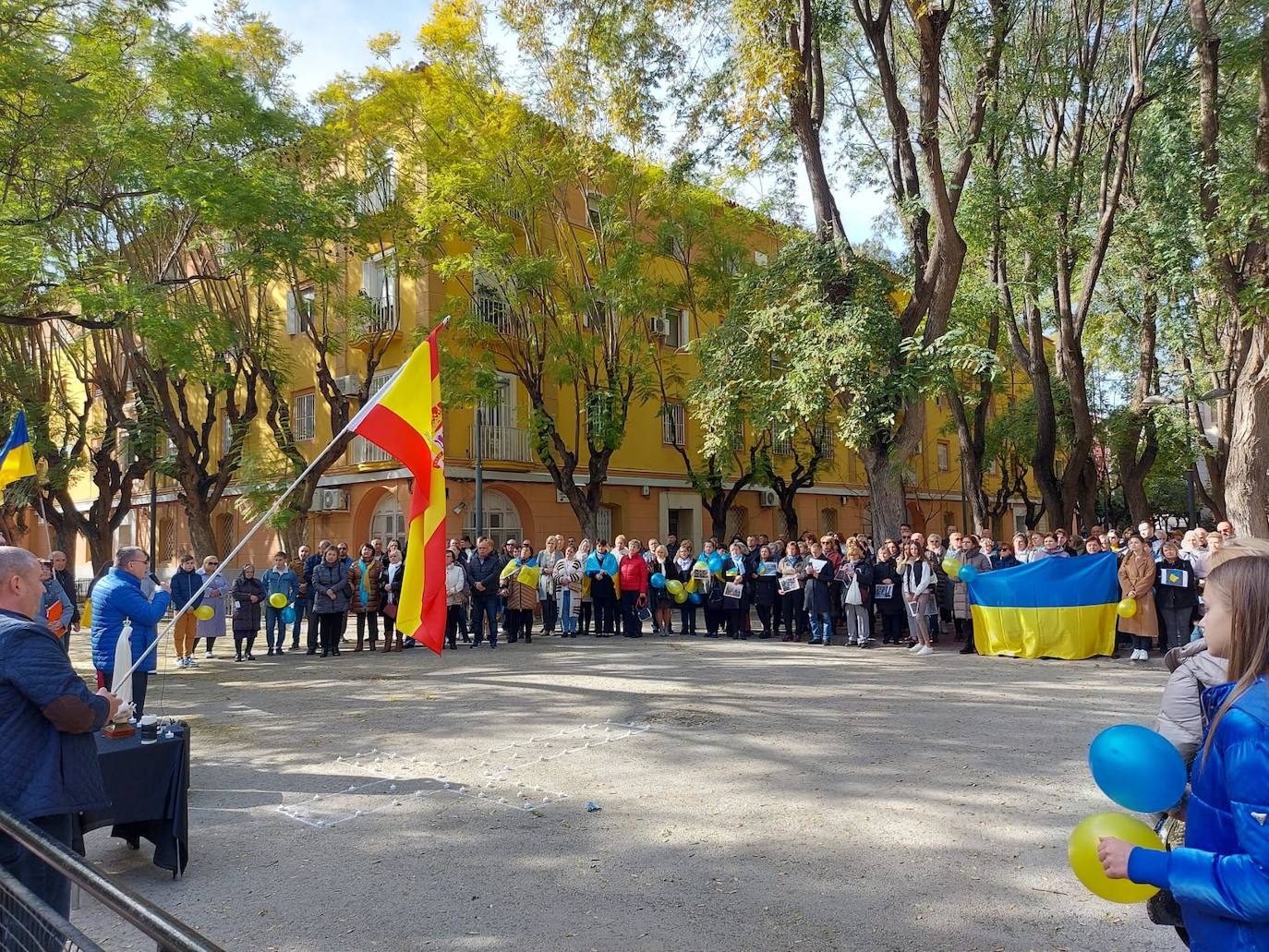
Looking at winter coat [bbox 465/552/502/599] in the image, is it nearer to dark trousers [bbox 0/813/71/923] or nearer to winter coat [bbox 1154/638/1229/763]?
dark trousers [bbox 0/813/71/923]

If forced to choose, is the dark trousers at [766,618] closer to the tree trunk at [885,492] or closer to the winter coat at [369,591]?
the tree trunk at [885,492]

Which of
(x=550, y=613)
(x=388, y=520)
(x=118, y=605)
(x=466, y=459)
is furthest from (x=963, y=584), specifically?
(x=388, y=520)

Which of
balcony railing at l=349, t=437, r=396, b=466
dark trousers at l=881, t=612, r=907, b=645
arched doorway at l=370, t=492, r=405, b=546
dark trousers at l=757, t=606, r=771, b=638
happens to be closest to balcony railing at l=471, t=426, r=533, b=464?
balcony railing at l=349, t=437, r=396, b=466

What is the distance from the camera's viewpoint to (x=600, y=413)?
23.5m

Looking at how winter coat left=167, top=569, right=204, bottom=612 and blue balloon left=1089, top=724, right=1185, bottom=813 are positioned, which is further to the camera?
winter coat left=167, top=569, right=204, bottom=612

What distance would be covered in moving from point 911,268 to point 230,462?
685 inches

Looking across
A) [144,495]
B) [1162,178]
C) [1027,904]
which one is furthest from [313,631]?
[144,495]

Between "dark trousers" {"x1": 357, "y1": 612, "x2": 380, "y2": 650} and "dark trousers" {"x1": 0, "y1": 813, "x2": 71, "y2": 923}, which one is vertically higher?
"dark trousers" {"x1": 0, "y1": 813, "x2": 71, "y2": 923}

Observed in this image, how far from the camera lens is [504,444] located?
91.3ft

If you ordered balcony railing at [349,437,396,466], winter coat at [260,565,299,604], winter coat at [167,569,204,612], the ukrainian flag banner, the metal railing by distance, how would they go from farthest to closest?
1. balcony railing at [349,437,396,466]
2. winter coat at [260,565,299,604]
3. winter coat at [167,569,204,612]
4. the ukrainian flag banner
5. the metal railing

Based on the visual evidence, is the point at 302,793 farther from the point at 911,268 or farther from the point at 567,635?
the point at 911,268

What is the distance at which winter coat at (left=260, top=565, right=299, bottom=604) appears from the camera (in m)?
16.7

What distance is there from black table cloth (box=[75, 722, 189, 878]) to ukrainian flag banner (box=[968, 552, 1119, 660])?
1248 cm

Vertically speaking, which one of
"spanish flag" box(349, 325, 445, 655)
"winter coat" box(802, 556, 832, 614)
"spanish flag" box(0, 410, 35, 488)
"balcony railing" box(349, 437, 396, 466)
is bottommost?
"winter coat" box(802, 556, 832, 614)
